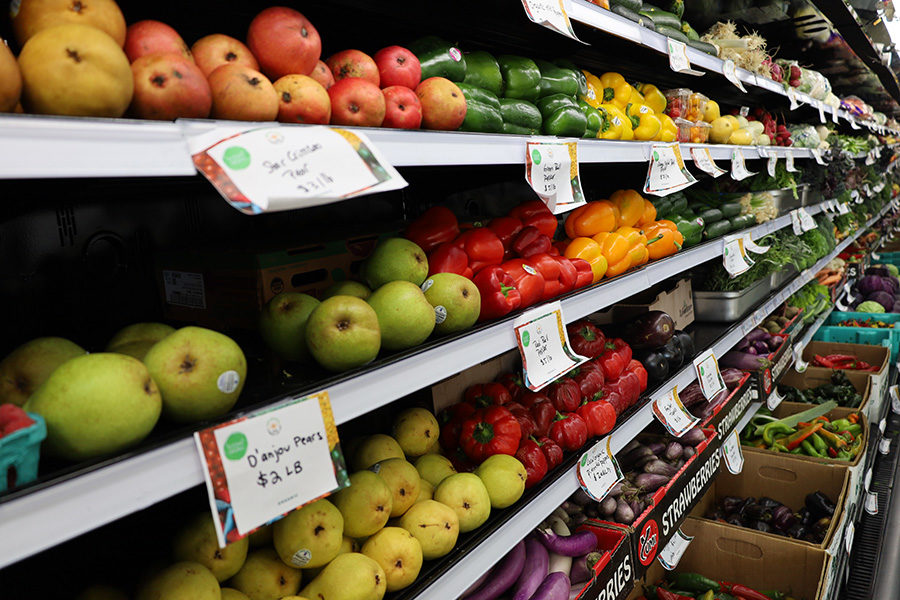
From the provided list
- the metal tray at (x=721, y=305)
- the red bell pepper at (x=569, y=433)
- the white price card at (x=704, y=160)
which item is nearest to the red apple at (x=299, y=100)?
the red bell pepper at (x=569, y=433)

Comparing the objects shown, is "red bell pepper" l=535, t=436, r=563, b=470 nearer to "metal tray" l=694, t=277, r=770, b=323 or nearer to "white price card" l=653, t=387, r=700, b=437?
"white price card" l=653, t=387, r=700, b=437

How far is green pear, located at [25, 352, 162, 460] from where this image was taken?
26.1 inches

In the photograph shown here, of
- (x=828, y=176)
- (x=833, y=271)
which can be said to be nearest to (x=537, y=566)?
(x=828, y=176)

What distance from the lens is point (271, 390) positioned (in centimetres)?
90

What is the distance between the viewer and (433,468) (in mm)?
1430

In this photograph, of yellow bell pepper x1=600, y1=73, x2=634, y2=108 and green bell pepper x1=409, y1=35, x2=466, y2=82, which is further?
yellow bell pepper x1=600, y1=73, x2=634, y2=108

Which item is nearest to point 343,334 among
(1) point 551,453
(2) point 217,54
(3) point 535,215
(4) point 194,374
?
(4) point 194,374

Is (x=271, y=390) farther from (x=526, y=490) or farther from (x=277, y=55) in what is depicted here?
(x=526, y=490)

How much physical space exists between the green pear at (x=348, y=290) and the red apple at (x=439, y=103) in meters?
0.34

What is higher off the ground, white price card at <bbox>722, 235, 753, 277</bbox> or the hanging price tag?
the hanging price tag

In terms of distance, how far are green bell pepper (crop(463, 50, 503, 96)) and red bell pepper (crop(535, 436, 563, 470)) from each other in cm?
89

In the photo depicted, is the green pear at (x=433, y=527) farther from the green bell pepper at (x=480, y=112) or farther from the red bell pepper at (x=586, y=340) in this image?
the red bell pepper at (x=586, y=340)

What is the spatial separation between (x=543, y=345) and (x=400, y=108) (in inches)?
23.6

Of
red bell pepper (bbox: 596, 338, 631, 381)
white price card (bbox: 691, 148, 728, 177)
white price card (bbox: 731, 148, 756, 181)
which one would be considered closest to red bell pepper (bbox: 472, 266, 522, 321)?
red bell pepper (bbox: 596, 338, 631, 381)
